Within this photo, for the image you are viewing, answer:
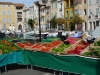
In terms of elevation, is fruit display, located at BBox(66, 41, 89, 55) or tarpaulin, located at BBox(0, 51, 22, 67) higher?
fruit display, located at BBox(66, 41, 89, 55)

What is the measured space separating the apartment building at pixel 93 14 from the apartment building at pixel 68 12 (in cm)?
751

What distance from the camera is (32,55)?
1175 centimetres

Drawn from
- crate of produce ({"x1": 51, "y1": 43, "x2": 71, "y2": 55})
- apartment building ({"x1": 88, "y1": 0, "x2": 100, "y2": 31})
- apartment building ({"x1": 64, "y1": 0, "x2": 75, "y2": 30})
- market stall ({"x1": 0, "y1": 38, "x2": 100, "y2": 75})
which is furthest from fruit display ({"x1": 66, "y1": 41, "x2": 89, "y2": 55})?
apartment building ({"x1": 64, "y1": 0, "x2": 75, "y2": 30})

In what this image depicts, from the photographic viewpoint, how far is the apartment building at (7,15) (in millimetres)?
90812

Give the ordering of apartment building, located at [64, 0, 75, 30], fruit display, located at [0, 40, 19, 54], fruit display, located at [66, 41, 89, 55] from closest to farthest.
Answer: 1. fruit display, located at [66, 41, 89, 55]
2. fruit display, located at [0, 40, 19, 54]
3. apartment building, located at [64, 0, 75, 30]

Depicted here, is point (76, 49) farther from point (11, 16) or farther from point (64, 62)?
point (11, 16)

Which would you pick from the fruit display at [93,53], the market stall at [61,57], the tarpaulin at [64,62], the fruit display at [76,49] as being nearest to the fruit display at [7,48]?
the market stall at [61,57]

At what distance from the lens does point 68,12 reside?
187 ft

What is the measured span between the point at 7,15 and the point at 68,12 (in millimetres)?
41482

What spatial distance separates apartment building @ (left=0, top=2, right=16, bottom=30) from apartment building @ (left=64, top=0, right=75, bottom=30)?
122 ft

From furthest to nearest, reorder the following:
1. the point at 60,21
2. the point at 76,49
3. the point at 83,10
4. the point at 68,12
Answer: the point at 68,12
the point at 60,21
the point at 83,10
the point at 76,49

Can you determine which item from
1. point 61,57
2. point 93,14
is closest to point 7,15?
point 93,14

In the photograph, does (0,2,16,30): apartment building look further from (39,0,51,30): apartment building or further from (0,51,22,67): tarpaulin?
(0,51,22,67): tarpaulin

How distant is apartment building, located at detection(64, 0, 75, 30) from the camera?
2190 inches
